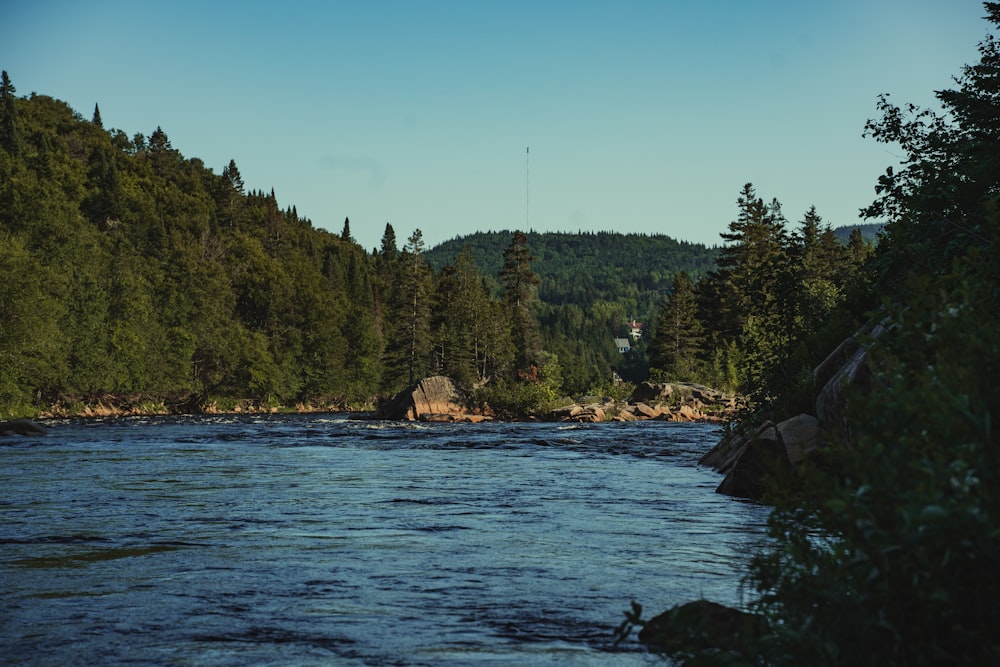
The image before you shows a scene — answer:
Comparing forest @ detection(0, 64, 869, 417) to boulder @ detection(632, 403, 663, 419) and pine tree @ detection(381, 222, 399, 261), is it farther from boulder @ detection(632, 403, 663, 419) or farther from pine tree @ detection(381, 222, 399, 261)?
pine tree @ detection(381, 222, 399, 261)

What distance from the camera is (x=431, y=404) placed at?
206 ft

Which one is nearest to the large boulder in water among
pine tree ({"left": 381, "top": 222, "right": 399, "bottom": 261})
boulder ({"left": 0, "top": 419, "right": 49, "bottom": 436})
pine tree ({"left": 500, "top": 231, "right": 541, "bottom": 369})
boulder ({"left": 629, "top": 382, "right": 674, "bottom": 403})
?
boulder ({"left": 629, "top": 382, "right": 674, "bottom": 403})

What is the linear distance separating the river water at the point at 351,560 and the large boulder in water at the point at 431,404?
119 feet

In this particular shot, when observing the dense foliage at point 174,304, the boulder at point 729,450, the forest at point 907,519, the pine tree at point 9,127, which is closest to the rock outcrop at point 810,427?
the boulder at point 729,450

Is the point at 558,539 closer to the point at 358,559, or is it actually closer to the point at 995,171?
the point at 358,559

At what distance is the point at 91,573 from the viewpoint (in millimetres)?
10641

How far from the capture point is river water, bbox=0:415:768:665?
7.70 m

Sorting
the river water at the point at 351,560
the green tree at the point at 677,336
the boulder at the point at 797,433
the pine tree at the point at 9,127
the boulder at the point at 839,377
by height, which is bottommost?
the river water at the point at 351,560

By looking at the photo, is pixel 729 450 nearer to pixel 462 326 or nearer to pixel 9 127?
pixel 462 326

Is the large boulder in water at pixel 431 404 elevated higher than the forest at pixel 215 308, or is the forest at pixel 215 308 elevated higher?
the forest at pixel 215 308

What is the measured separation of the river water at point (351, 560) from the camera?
7703 mm

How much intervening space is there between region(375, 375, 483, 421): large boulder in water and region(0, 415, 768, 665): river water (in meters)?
36.4

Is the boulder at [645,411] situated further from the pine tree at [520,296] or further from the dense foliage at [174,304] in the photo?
the pine tree at [520,296]

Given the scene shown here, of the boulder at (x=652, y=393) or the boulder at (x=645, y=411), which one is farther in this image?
the boulder at (x=652, y=393)
